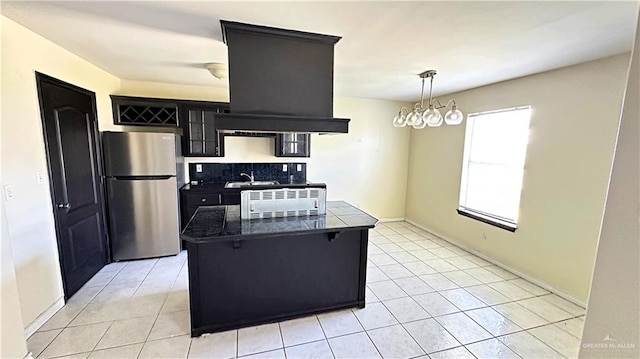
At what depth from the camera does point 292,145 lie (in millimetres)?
4320

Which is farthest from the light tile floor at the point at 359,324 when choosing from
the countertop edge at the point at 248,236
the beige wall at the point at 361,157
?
the beige wall at the point at 361,157

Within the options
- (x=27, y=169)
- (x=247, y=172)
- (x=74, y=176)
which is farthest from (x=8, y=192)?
(x=247, y=172)

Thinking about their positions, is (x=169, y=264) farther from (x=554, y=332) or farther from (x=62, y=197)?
(x=554, y=332)

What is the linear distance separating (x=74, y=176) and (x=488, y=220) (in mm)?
4866

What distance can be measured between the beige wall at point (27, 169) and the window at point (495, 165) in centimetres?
477

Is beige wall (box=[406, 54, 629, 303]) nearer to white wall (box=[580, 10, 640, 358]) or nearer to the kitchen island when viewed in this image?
the kitchen island

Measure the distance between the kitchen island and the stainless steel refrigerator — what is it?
125 cm

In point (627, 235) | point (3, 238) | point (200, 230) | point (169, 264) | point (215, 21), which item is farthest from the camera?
point (169, 264)

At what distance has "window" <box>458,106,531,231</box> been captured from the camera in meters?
3.31

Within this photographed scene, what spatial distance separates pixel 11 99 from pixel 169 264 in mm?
2202

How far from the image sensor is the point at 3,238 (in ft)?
5.41

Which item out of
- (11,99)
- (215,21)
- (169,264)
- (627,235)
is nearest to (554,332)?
(627,235)

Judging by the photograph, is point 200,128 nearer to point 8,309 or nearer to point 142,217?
point 142,217

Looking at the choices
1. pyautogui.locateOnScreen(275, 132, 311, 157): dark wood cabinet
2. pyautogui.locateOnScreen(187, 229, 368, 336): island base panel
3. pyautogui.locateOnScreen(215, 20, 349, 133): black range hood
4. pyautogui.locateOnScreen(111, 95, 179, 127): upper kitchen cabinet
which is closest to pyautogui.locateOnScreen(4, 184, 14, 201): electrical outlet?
pyautogui.locateOnScreen(187, 229, 368, 336): island base panel
